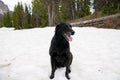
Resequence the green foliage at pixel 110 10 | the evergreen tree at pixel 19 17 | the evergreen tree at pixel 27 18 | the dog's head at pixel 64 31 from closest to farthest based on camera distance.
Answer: the dog's head at pixel 64 31 → the green foliage at pixel 110 10 → the evergreen tree at pixel 27 18 → the evergreen tree at pixel 19 17

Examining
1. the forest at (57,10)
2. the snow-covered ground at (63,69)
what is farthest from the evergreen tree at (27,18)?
the snow-covered ground at (63,69)

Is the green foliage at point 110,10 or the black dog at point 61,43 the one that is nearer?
the black dog at point 61,43

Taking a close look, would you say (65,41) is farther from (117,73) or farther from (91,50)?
(91,50)

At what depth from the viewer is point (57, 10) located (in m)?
33.2

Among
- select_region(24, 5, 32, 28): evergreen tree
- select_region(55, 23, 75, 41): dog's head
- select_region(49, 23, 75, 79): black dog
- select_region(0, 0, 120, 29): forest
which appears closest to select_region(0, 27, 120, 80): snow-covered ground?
select_region(49, 23, 75, 79): black dog

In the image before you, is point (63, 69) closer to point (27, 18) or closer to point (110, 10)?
point (110, 10)

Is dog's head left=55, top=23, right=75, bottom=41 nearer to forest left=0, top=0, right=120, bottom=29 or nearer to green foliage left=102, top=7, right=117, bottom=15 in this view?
forest left=0, top=0, right=120, bottom=29

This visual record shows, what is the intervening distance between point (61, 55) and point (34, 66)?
1.28m

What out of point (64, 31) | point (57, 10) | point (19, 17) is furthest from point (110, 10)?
point (19, 17)

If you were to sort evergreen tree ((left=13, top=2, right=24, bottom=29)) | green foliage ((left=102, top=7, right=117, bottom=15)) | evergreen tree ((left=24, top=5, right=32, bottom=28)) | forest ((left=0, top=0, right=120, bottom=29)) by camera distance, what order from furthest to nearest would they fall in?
evergreen tree ((left=13, top=2, right=24, bottom=29)), evergreen tree ((left=24, top=5, right=32, bottom=28)), forest ((left=0, top=0, right=120, bottom=29)), green foliage ((left=102, top=7, right=117, bottom=15))

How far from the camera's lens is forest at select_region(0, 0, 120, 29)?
22625mm

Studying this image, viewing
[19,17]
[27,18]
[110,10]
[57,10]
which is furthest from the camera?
[27,18]

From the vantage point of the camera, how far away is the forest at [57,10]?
22625 mm

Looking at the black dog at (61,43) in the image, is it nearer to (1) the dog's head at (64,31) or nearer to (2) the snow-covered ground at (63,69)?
(1) the dog's head at (64,31)
